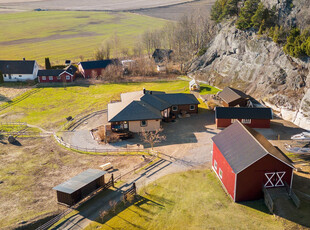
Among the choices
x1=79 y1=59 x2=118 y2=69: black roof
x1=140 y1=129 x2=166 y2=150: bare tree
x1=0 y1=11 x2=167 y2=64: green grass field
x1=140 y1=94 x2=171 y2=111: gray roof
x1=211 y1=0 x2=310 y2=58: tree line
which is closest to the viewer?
x1=140 y1=129 x2=166 y2=150: bare tree

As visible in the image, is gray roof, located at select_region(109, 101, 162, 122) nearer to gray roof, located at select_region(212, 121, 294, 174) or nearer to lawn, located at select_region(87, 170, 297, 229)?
gray roof, located at select_region(212, 121, 294, 174)

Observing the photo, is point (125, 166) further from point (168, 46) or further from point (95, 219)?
point (168, 46)

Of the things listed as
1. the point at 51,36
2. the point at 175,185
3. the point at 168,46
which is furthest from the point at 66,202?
the point at 51,36

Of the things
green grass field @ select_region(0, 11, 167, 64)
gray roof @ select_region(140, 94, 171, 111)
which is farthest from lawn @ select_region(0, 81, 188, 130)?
green grass field @ select_region(0, 11, 167, 64)

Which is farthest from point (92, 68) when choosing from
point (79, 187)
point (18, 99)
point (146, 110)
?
point (79, 187)

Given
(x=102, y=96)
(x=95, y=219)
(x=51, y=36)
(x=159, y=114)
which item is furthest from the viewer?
(x=51, y=36)

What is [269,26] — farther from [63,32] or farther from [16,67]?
[63,32]

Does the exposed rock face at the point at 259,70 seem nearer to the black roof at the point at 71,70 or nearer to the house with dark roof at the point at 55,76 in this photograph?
the black roof at the point at 71,70
